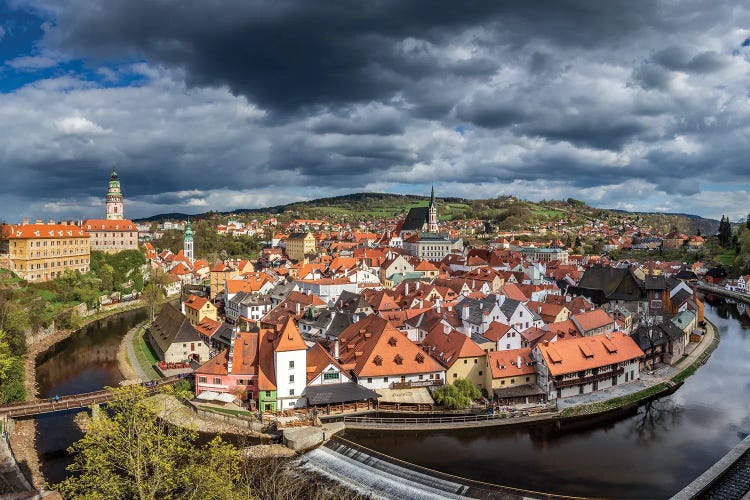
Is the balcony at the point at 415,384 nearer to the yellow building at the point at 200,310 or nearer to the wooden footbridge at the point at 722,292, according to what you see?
the yellow building at the point at 200,310

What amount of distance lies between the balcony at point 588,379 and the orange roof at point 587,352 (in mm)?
698

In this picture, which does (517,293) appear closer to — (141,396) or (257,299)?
(257,299)

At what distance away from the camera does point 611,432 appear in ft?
111

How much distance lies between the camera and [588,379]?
128 ft

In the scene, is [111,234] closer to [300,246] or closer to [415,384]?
[300,246]

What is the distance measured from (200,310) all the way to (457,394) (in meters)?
34.0

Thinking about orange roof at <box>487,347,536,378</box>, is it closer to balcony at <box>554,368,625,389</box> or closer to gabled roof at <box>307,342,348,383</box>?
balcony at <box>554,368,625,389</box>

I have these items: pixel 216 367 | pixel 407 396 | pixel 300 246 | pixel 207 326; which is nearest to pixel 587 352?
pixel 407 396

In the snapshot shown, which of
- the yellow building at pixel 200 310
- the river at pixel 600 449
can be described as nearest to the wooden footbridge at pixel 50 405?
the river at pixel 600 449

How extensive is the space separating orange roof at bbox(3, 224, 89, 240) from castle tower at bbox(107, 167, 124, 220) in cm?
2847

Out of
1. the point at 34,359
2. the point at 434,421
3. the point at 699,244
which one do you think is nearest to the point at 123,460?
the point at 434,421

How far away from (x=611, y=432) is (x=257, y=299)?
39.8m

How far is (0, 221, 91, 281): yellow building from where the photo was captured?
71.4m

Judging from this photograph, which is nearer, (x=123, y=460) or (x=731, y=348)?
(x=123, y=460)
